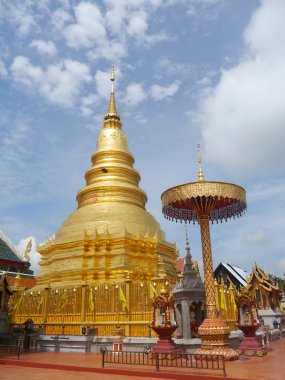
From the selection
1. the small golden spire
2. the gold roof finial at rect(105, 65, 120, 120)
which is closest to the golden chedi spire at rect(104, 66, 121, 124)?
the gold roof finial at rect(105, 65, 120, 120)

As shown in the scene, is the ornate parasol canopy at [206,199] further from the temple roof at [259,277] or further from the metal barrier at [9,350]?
the temple roof at [259,277]

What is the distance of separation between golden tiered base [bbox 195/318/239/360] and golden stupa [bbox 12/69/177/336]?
415cm

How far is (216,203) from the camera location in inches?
535

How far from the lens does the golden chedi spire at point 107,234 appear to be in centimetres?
2083

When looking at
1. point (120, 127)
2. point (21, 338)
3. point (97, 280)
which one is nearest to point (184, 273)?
point (97, 280)

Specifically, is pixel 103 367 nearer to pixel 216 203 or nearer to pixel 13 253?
pixel 216 203

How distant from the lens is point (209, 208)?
1316cm

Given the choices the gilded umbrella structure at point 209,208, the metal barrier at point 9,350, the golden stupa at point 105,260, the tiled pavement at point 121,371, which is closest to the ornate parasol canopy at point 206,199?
the gilded umbrella structure at point 209,208

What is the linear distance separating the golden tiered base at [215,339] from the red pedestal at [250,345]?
3.01 feet

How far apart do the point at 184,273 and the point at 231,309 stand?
541 centimetres

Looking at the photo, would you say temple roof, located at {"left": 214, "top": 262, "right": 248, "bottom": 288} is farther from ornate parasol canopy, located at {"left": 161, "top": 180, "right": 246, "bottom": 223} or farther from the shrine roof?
ornate parasol canopy, located at {"left": 161, "top": 180, "right": 246, "bottom": 223}

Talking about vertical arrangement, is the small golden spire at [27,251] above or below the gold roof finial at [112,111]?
below

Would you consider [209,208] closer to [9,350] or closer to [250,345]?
Result: [250,345]

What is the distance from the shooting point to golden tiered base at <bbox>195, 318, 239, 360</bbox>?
437 inches
